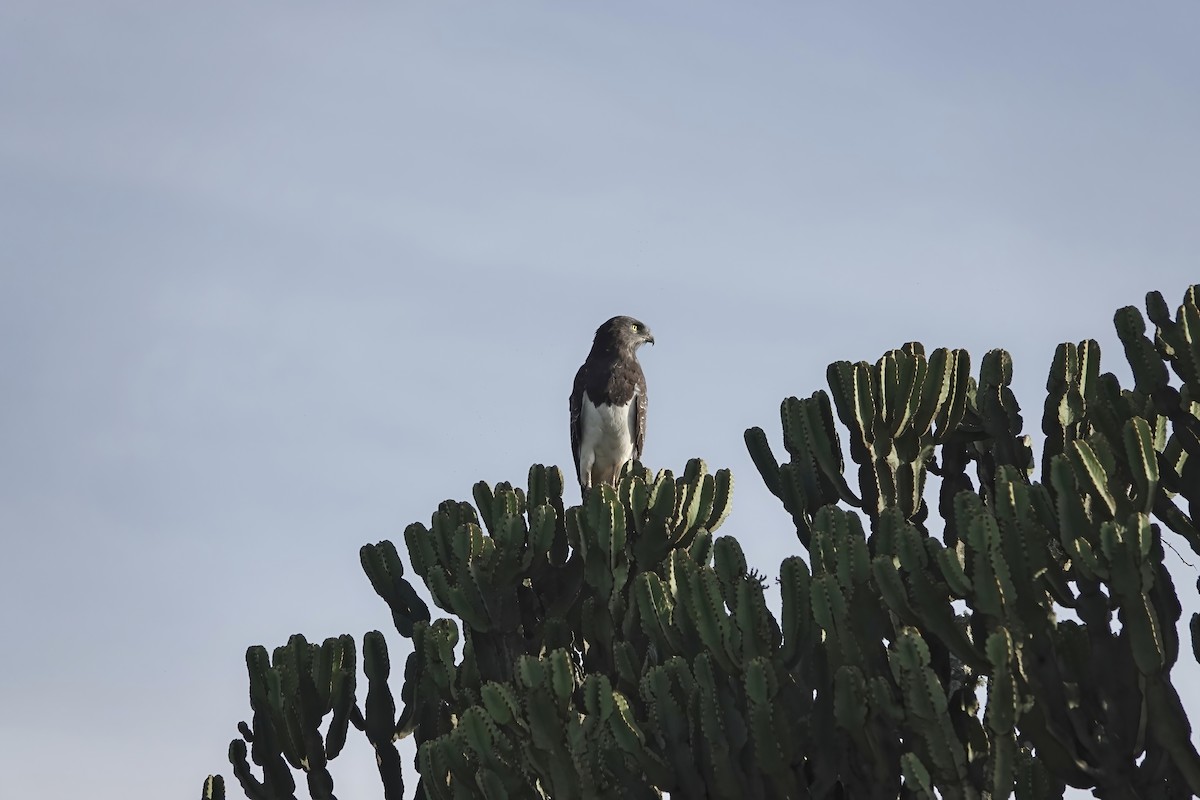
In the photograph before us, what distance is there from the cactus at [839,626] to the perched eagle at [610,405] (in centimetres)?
340

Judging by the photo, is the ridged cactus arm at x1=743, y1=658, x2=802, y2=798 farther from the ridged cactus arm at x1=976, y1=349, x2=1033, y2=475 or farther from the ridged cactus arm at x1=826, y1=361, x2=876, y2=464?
the ridged cactus arm at x1=976, y1=349, x2=1033, y2=475

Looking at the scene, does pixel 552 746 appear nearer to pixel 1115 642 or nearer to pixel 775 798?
pixel 775 798

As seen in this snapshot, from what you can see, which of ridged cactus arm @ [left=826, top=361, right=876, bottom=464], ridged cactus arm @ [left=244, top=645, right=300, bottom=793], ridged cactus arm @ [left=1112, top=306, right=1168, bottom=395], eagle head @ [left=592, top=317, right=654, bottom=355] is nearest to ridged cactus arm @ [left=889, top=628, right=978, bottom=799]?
ridged cactus arm @ [left=826, top=361, right=876, bottom=464]

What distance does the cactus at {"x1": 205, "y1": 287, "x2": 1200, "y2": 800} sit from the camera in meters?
6.70

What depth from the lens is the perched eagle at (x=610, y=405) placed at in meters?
13.0

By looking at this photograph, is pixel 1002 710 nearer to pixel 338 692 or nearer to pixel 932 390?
pixel 932 390

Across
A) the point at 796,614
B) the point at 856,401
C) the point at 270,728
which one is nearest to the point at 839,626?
the point at 796,614

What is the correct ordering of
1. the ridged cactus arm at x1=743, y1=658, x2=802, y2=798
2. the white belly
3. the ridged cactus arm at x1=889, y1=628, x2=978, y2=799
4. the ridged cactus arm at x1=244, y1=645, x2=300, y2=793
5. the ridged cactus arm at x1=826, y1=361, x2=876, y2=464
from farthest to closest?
the white belly < the ridged cactus arm at x1=244, y1=645, x2=300, y2=793 < the ridged cactus arm at x1=826, y1=361, x2=876, y2=464 < the ridged cactus arm at x1=743, y1=658, x2=802, y2=798 < the ridged cactus arm at x1=889, y1=628, x2=978, y2=799

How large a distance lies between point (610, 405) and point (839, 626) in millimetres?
5946

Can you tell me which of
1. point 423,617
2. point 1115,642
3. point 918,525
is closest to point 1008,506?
point 1115,642

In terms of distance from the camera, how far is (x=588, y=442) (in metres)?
13.2

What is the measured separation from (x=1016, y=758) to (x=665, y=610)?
6.22ft

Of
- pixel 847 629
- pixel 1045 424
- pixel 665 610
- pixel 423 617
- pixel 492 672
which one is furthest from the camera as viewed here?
pixel 423 617

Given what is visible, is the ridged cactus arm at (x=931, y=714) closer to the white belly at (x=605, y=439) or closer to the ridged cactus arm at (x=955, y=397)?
the ridged cactus arm at (x=955, y=397)
